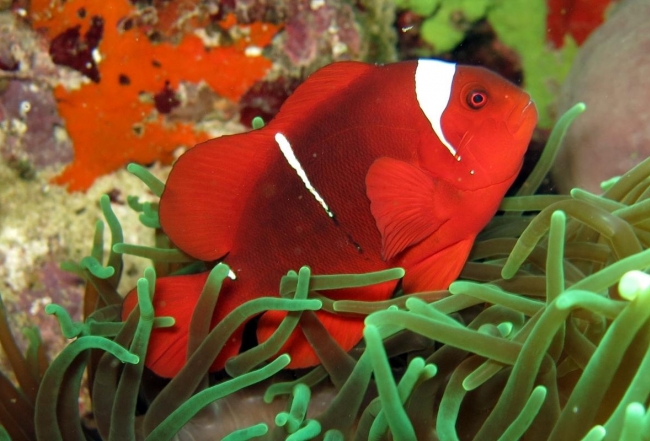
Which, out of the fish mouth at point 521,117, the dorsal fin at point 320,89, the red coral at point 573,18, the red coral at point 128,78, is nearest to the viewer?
the fish mouth at point 521,117

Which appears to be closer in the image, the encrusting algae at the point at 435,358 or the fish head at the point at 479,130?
the encrusting algae at the point at 435,358

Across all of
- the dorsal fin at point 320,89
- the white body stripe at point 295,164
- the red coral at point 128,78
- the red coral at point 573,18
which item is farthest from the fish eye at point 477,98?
the red coral at point 573,18

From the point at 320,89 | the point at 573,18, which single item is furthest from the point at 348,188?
the point at 573,18

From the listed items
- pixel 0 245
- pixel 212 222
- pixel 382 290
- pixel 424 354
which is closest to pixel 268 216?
pixel 212 222

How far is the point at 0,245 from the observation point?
1906mm

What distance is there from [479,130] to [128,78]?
1.27 metres

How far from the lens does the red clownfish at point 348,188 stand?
4.06ft

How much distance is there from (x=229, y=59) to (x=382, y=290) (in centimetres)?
105

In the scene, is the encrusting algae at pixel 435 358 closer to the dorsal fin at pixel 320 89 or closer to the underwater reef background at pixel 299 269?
the underwater reef background at pixel 299 269

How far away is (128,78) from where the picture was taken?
1961 millimetres

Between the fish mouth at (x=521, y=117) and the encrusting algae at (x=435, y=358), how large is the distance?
187mm

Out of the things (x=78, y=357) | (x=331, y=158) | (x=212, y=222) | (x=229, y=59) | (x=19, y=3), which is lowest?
(x=78, y=357)

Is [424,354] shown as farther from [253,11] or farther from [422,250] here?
[253,11]

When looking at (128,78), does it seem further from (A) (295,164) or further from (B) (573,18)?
(B) (573,18)
